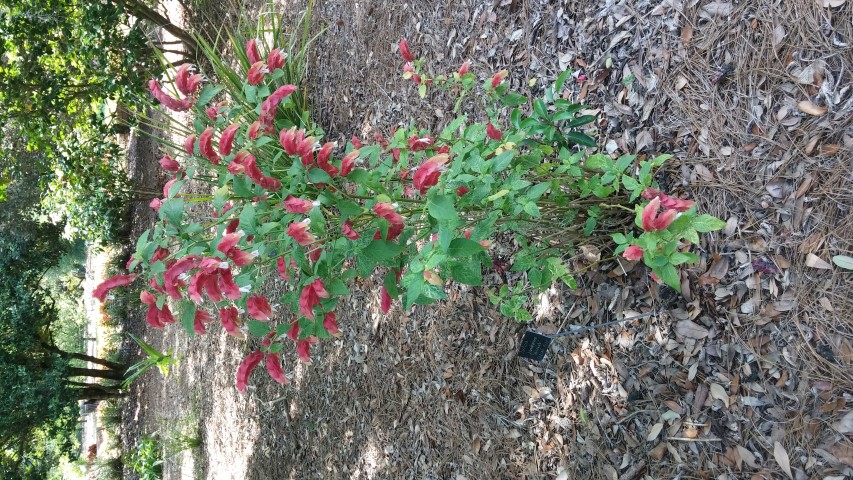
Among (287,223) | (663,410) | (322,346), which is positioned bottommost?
(322,346)

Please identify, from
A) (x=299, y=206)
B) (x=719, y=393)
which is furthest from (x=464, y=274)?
(x=719, y=393)

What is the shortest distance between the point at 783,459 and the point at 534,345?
0.84 meters

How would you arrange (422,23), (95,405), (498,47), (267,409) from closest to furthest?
(498,47), (422,23), (267,409), (95,405)

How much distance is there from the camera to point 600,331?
6.66 ft

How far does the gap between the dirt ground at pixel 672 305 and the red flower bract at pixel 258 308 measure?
3.63 ft

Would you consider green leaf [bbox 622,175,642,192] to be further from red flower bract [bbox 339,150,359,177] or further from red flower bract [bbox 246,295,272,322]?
red flower bract [bbox 246,295,272,322]

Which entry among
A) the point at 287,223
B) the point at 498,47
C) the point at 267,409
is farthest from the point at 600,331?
the point at 267,409

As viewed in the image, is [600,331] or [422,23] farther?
[422,23]

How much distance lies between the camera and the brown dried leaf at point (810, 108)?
1.55 meters

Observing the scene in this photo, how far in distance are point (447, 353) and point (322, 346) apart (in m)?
1.14

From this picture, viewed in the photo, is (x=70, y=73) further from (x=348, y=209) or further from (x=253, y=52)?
(x=348, y=209)

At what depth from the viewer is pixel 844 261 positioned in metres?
1.47

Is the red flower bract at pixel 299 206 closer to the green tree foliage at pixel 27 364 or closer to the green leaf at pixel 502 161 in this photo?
the green leaf at pixel 502 161

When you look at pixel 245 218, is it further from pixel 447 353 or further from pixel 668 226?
pixel 447 353
